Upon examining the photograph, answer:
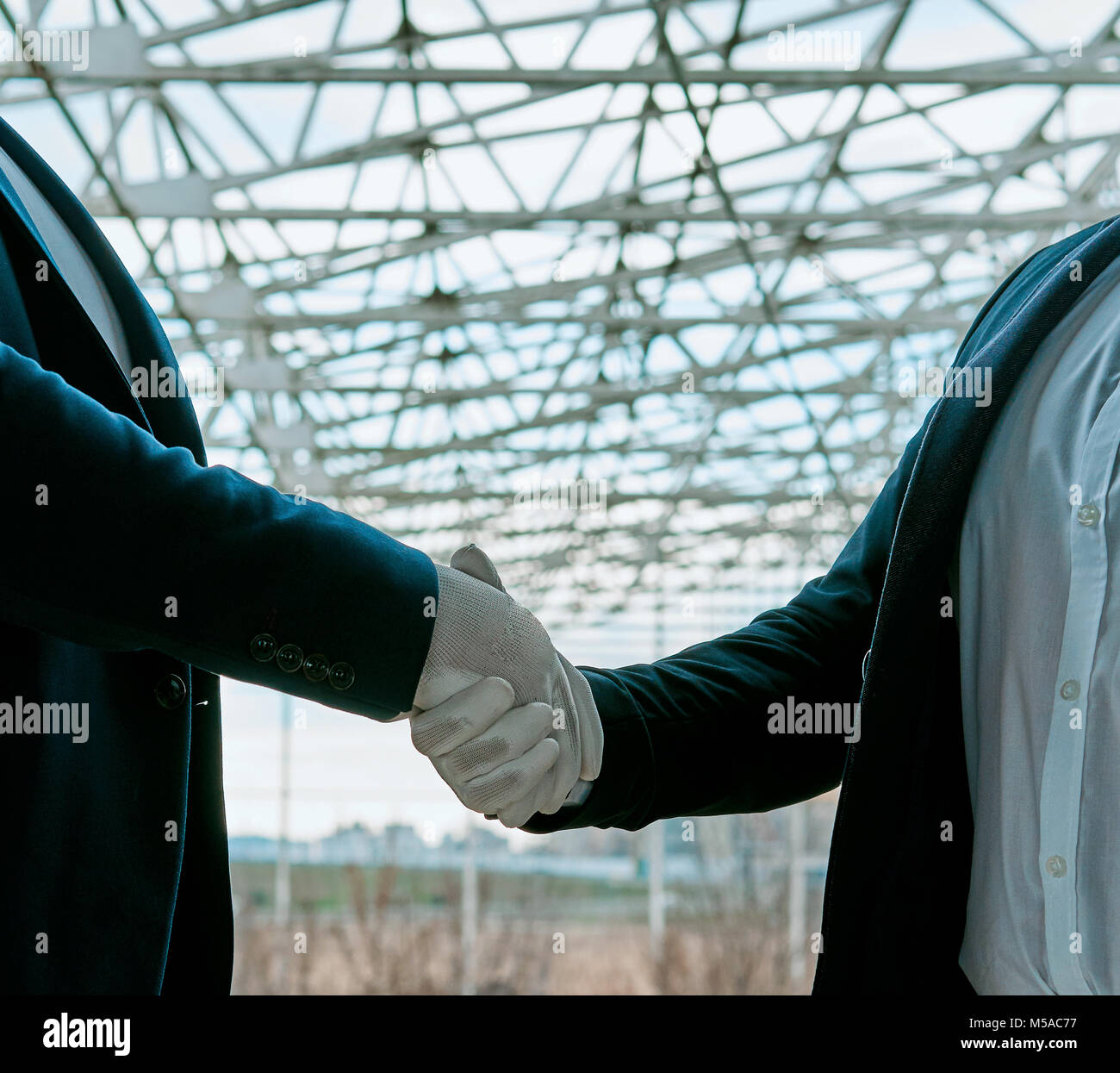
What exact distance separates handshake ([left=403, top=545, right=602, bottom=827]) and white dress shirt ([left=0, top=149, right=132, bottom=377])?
1.30 ft

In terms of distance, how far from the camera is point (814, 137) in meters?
8.86

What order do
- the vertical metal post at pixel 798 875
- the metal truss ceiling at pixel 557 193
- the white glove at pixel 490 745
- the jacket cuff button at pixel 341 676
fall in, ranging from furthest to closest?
the vertical metal post at pixel 798 875, the metal truss ceiling at pixel 557 193, the white glove at pixel 490 745, the jacket cuff button at pixel 341 676

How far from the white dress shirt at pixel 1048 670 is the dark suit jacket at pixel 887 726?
3cm

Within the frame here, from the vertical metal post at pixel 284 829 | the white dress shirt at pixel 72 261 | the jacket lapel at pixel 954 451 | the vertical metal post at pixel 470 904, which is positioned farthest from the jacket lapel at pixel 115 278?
the vertical metal post at pixel 284 829

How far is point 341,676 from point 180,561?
167 millimetres

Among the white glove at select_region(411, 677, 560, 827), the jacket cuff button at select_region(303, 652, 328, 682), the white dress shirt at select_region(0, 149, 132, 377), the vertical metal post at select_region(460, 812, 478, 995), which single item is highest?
the white dress shirt at select_region(0, 149, 132, 377)

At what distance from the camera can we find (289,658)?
1100mm

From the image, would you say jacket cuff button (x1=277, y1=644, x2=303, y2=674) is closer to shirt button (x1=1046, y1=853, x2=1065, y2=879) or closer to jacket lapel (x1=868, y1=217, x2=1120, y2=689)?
jacket lapel (x1=868, y1=217, x2=1120, y2=689)

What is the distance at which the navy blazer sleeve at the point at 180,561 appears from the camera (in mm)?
1014

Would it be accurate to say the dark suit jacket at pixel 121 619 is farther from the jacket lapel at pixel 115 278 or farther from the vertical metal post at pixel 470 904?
the vertical metal post at pixel 470 904

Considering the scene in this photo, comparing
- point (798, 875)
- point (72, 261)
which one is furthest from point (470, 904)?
point (72, 261)

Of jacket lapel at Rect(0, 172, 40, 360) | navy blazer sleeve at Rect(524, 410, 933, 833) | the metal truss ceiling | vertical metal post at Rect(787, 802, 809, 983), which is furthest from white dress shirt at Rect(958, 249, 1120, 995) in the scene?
vertical metal post at Rect(787, 802, 809, 983)

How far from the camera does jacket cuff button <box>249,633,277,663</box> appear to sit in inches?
42.8

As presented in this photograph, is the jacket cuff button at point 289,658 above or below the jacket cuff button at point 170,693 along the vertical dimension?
above
